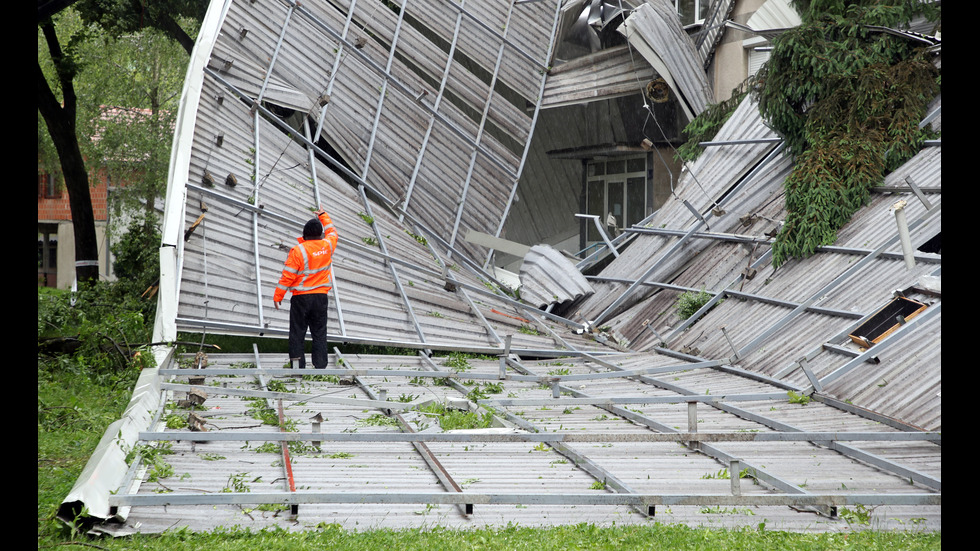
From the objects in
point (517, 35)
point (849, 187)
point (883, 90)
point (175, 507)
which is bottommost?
point (175, 507)

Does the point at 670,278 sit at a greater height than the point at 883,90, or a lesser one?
lesser

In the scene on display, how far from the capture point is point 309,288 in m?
9.87

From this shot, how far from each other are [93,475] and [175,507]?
55 cm

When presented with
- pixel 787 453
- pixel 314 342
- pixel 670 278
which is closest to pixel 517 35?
pixel 670 278

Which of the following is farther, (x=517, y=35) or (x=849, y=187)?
(x=517, y=35)

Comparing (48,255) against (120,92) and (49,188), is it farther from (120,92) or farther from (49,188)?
(120,92)

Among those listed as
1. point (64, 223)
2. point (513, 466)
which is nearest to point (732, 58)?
point (513, 466)

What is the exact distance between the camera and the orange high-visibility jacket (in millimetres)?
9727

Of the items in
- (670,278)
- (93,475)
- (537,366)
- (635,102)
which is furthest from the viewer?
(635,102)

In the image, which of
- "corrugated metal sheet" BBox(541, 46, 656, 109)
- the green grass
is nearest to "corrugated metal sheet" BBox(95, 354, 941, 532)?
the green grass

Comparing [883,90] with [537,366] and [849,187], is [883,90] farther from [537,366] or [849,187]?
[537,366]

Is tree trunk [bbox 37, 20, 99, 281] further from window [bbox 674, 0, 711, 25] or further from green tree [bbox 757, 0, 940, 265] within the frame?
green tree [bbox 757, 0, 940, 265]

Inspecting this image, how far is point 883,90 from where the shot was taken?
11680mm

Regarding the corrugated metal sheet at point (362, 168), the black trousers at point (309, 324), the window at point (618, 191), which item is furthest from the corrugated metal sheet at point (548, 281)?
the window at point (618, 191)
